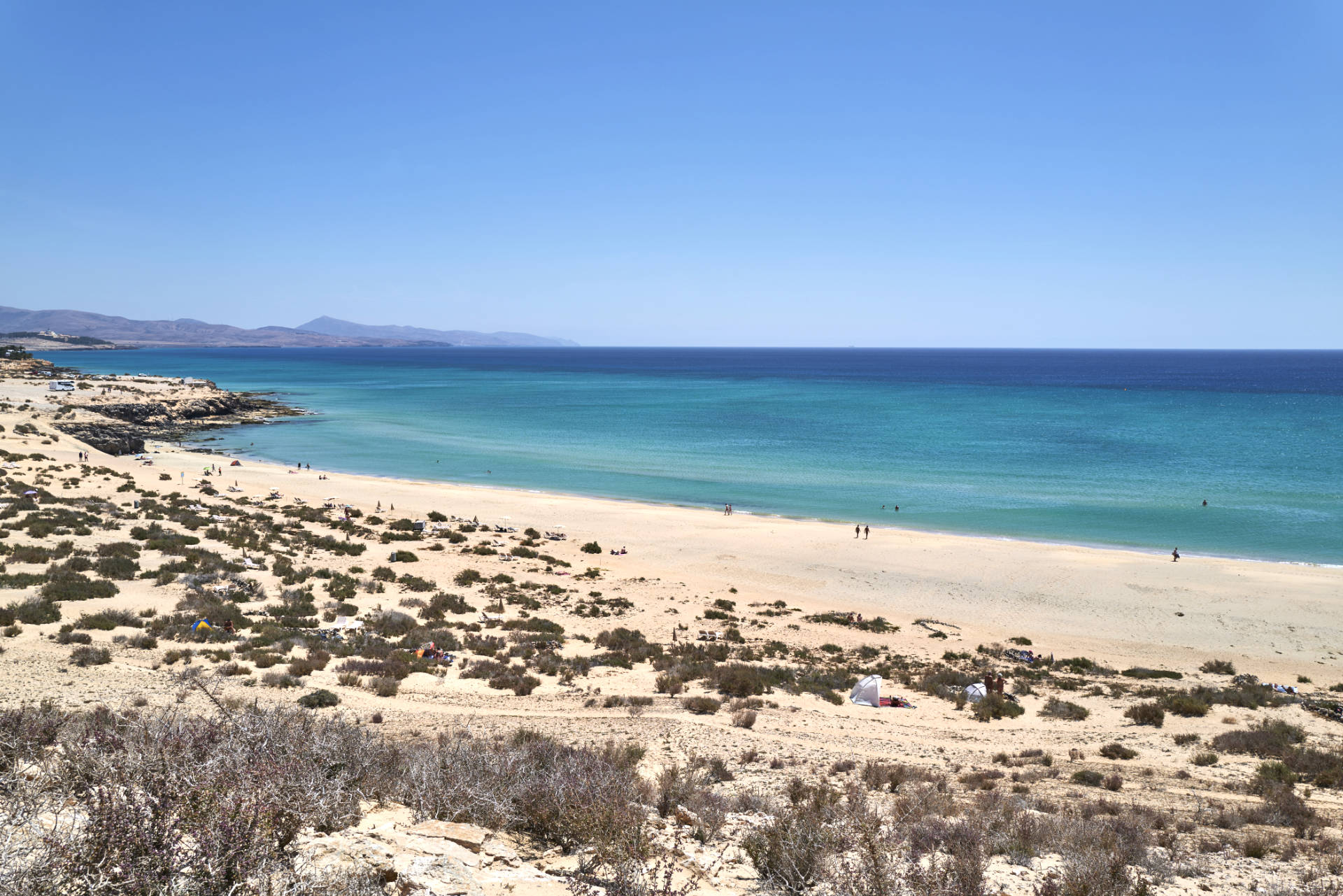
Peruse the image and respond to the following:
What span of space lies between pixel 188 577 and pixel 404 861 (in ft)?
→ 57.5

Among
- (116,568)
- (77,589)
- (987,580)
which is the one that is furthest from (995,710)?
(116,568)

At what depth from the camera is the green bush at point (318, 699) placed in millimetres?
11413

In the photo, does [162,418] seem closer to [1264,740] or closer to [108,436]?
[108,436]

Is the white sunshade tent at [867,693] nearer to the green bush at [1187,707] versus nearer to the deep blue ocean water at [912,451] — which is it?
the green bush at [1187,707]

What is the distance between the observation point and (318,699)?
11602mm

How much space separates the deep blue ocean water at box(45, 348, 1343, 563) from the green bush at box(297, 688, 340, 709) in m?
31.9

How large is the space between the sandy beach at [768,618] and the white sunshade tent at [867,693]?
0.48 meters

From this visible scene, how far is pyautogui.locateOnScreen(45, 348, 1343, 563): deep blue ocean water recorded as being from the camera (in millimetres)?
40031

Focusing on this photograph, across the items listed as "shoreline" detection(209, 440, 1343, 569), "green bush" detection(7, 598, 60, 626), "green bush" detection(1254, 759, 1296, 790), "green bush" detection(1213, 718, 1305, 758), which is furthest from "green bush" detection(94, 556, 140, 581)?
"shoreline" detection(209, 440, 1343, 569)

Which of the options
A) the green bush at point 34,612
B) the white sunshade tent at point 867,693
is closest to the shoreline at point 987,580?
the white sunshade tent at point 867,693

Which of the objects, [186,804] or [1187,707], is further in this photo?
[1187,707]

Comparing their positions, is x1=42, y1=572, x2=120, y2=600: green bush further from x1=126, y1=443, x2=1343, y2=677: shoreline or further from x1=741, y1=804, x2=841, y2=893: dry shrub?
x1=741, y1=804, x2=841, y2=893: dry shrub

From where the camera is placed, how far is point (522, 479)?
5112 cm

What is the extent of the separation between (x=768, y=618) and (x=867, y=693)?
755cm
